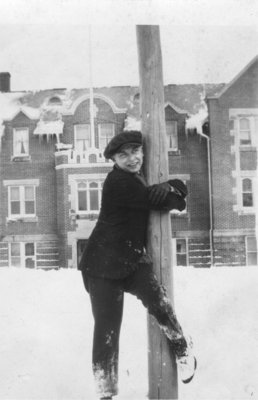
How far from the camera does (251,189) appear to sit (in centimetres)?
233

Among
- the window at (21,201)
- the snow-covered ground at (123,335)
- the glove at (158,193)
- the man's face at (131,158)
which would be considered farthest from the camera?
the window at (21,201)

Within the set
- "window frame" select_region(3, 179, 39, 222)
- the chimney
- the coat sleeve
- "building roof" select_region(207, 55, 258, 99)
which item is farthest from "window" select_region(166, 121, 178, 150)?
the chimney

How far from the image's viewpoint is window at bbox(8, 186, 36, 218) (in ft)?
7.11

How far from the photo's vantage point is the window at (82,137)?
2.25m

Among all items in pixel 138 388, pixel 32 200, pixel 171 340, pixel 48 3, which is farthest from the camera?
pixel 32 200

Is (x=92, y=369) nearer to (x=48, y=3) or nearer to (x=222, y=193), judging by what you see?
(x=222, y=193)

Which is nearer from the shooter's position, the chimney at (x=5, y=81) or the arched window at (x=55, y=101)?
the chimney at (x=5, y=81)

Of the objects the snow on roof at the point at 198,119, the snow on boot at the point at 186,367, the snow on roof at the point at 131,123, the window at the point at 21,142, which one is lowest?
the snow on boot at the point at 186,367

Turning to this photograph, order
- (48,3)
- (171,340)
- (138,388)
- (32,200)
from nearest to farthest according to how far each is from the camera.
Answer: (171,340), (138,388), (48,3), (32,200)

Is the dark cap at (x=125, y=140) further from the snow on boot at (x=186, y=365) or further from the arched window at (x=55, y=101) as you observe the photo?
the snow on boot at (x=186, y=365)

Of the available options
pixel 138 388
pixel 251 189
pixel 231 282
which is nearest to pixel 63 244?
pixel 138 388

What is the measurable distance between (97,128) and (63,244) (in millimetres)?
666

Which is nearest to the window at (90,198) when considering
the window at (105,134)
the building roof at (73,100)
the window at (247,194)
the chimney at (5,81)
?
the window at (105,134)

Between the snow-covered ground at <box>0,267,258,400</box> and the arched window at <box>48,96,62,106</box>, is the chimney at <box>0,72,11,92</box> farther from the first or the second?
the snow-covered ground at <box>0,267,258,400</box>
